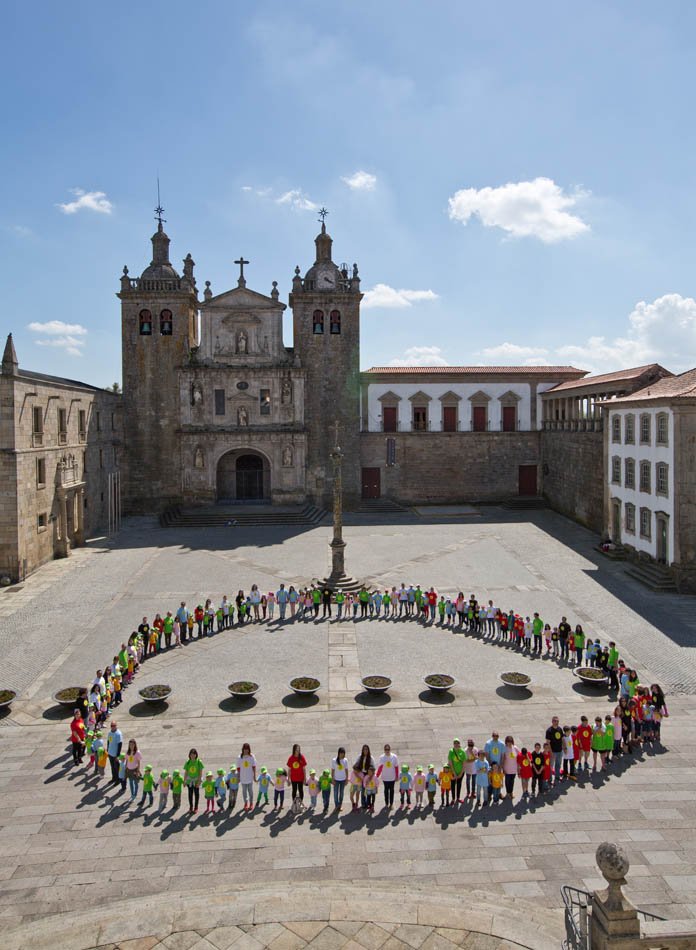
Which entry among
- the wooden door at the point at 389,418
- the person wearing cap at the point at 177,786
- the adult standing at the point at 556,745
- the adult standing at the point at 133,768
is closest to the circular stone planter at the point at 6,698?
the adult standing at the point at 133,768

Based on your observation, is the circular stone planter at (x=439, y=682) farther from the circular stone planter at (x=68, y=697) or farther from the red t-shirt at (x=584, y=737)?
the circular stone planter at (x=68, y=697)

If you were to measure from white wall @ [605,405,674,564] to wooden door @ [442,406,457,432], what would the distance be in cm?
1601

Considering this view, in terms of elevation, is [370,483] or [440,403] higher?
[440,403]

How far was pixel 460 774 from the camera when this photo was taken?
12133 mm

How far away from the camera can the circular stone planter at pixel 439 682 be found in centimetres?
1658

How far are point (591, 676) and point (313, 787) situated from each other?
27.9 ft

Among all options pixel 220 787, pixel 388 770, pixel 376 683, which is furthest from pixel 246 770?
pixel 376 683

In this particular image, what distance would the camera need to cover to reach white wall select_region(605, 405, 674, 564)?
26656 mm

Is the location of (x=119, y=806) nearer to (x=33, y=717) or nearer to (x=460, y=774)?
(x=33, y=717)

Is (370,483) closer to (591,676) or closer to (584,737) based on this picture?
(591,676)

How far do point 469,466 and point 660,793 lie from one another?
1449 inches

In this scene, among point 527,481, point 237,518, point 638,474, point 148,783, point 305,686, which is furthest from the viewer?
point 527,481

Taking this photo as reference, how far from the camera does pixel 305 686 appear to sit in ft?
54.4

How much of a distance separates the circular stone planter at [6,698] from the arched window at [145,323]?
31120 millimetres
